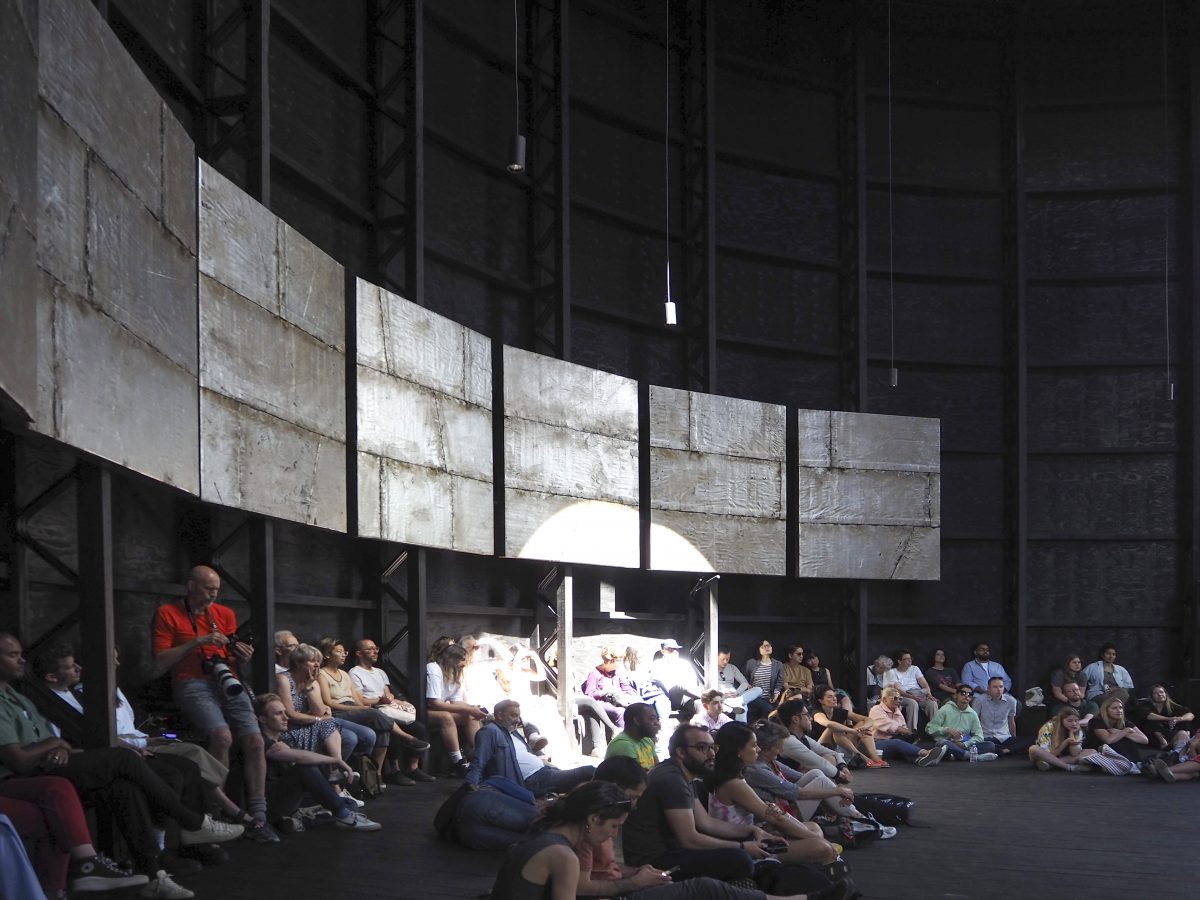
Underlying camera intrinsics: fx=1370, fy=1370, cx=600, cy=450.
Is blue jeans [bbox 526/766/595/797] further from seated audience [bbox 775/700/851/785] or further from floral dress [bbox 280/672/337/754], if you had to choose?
seated audience [bbox 775/700/851/785]

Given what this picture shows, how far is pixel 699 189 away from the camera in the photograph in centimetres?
1830

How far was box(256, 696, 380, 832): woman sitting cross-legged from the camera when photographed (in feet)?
28.1

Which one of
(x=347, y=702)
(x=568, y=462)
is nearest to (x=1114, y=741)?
(x=568, y=462)

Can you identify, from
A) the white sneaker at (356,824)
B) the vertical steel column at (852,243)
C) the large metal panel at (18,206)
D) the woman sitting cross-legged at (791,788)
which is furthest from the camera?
the vertical steel column at (852,243)

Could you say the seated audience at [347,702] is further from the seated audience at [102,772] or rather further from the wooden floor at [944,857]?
the seated audience at [102,772]

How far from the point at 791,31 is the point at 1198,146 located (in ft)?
20.0

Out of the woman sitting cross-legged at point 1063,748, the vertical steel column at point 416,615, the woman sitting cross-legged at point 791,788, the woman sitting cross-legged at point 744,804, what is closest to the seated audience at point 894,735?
the woman sitting cross-legged at point 1063,748

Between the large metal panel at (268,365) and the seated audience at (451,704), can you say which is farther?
the seated audience at (451,704)

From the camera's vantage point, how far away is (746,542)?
17422mm

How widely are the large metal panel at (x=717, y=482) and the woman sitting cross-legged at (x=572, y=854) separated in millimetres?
10599

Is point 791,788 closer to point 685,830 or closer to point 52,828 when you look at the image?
point 685,830

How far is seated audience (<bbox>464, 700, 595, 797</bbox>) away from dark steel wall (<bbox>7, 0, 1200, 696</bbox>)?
27.0 feet

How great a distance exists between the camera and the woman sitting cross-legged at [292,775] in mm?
8570

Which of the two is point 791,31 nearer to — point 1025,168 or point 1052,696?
point 1025,168
